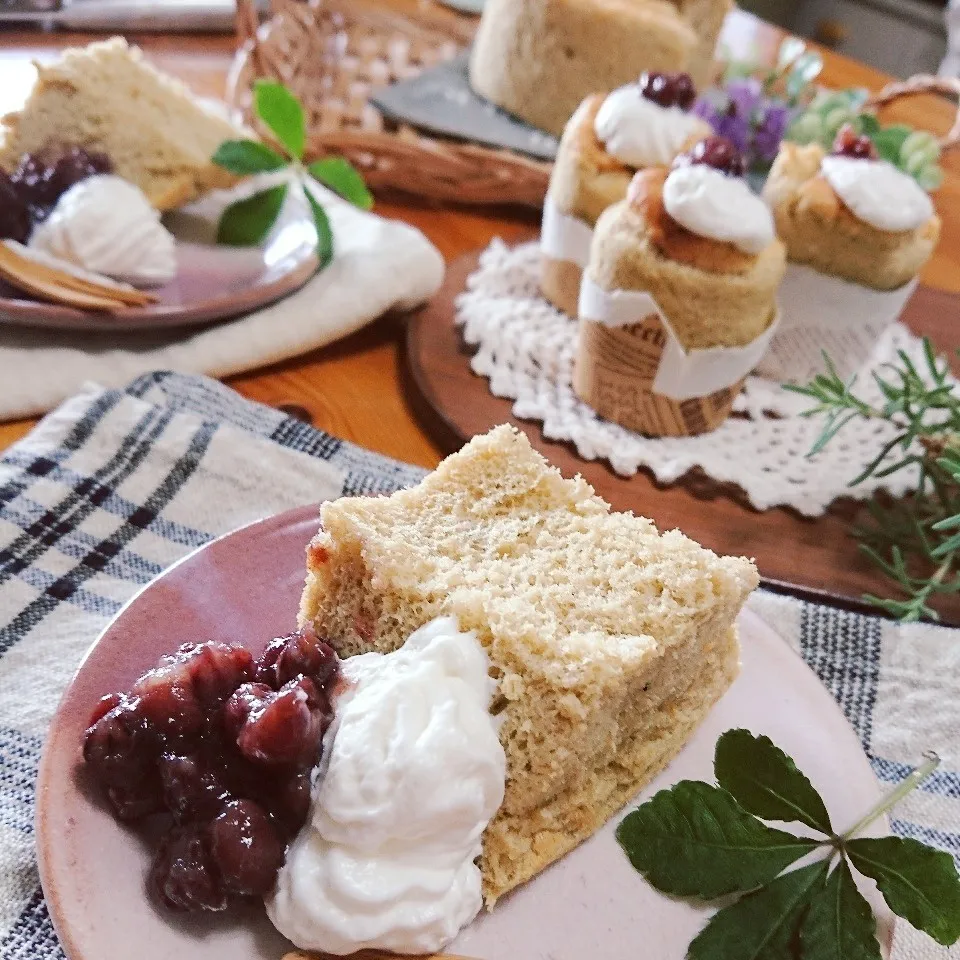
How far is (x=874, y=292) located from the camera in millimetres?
1473

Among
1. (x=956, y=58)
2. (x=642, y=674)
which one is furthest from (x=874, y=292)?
(x=956, y=58)

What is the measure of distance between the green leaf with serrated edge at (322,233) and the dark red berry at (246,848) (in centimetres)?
105

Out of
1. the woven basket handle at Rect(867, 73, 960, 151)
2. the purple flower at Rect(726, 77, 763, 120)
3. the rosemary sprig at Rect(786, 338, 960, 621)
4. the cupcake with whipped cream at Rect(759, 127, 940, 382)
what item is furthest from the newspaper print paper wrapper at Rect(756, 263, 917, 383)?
the purple flower at Rect(726, 77, 763, 120)

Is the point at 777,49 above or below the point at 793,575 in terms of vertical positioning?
above

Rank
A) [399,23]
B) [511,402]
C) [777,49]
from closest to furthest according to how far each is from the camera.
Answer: [511,402], [399,23], [777,49]

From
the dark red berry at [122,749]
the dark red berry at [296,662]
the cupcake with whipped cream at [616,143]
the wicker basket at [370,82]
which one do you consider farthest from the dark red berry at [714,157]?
the dark red berry at [122,749]

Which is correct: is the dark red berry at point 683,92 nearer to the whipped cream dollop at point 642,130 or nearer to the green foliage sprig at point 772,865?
the whipped cream dollop at point 642,130

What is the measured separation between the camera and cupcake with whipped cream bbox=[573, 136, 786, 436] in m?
1.26

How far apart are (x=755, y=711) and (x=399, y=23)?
2.01m

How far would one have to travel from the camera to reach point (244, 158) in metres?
1.54

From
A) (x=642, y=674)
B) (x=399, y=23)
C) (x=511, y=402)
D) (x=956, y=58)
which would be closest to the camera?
(x=642, y=674)

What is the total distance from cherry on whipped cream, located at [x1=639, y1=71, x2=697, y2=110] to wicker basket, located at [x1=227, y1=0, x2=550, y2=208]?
38 cm

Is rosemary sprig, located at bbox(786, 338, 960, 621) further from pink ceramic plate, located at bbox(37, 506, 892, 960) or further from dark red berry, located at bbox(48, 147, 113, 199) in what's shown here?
dark red berry, located at bbox(48, 147, 113, 199)

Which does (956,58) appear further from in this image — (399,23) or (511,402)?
(511,402)
